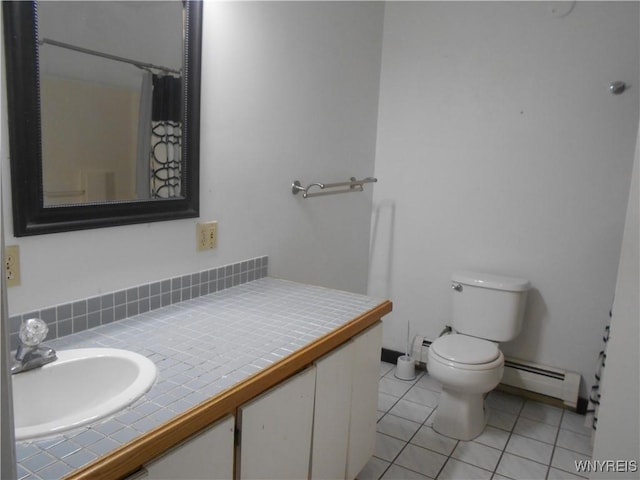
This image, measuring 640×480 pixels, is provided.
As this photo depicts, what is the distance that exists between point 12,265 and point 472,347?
6.68ft

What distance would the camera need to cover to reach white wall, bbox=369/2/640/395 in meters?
2.49

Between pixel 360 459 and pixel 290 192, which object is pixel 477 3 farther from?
pixel 360 459

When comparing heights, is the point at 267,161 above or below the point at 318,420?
above

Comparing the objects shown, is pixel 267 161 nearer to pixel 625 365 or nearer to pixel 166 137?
pixel 166 137

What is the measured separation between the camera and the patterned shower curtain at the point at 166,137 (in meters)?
1.59

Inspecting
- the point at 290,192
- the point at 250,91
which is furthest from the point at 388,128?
the point at 250,91

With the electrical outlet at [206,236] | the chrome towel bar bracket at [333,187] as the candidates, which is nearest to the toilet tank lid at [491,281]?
the chrome towel bar bracket at [333,187]

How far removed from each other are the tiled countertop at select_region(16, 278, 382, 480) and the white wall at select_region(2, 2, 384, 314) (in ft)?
0.53

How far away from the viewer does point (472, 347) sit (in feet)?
8.08

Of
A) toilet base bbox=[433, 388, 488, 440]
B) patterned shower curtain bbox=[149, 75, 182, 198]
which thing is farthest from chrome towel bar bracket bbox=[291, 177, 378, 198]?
toilet base bbox=[433, 388, 488, 440]

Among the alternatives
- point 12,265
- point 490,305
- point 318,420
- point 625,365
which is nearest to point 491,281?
point 490,305

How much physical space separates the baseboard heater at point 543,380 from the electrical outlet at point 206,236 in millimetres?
1895

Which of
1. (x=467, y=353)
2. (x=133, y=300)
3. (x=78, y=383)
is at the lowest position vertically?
(x=467, y=353)

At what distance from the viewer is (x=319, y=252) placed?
258 centimetres
